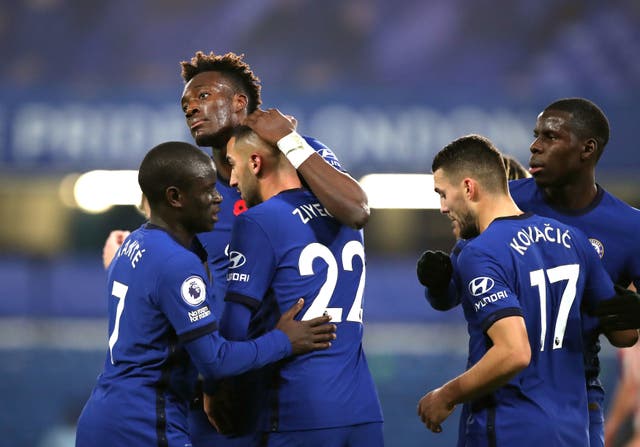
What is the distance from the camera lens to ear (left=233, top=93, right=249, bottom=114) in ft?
14.9

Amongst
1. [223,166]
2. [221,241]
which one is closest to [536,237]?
[221,241]

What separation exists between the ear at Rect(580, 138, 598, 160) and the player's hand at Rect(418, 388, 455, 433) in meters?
1.43

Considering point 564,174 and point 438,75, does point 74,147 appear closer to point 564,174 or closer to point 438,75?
point 438,75

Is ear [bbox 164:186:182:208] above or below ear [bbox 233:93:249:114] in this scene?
below

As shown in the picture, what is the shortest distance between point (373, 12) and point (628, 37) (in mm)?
5788

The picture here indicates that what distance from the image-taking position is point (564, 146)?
4.28 meters

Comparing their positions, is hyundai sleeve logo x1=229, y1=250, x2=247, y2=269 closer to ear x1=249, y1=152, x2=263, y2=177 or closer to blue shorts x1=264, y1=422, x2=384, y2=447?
ear x1=249, y1=152, x2=263, y2=177

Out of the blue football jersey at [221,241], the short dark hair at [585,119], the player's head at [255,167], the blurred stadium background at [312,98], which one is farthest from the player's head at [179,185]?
the blurred stadium background at [312,98]

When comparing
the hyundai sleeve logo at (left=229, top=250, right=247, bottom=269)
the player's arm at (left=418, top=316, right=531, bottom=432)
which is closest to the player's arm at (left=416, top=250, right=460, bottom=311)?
the player's arm at (left=418, top=316, right=531, bottom=432)

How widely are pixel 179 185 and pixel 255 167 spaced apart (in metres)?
0.43

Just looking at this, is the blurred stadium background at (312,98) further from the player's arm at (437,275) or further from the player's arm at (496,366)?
the player's arm at (496,366)

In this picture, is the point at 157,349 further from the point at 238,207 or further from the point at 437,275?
the point at 437,275

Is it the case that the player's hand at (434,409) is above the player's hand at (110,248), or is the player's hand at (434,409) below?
below

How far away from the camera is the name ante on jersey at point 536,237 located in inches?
143
